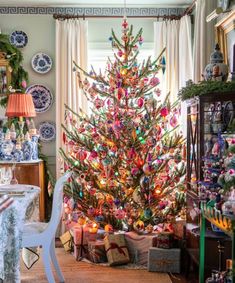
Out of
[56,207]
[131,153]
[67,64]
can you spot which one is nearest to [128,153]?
[131,153]

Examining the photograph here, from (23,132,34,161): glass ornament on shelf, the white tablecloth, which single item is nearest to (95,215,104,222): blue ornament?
(23,132,34,161): glass ornament on shelf

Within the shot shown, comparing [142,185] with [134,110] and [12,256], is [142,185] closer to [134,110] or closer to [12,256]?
[134,110]

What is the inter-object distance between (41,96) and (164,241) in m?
2.37

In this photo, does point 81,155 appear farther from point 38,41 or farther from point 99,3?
point 99,3

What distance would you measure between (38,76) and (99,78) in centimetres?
125

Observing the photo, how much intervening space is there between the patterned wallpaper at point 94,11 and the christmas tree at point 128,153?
3.31 ft

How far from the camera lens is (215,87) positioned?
3150 millimetres

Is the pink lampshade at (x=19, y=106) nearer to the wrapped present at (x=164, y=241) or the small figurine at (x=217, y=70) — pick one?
the wrapped present at (x=164, y=241)

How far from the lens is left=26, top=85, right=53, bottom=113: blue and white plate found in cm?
520

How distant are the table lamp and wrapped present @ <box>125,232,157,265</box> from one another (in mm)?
1759

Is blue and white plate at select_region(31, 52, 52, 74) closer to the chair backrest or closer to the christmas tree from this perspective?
the christmas tree

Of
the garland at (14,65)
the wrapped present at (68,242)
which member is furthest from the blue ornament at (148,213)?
the garland at (14,65)

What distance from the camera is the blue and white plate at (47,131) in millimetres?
5199

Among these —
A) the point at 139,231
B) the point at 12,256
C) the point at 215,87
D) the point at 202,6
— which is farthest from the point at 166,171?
the point at 12,256
